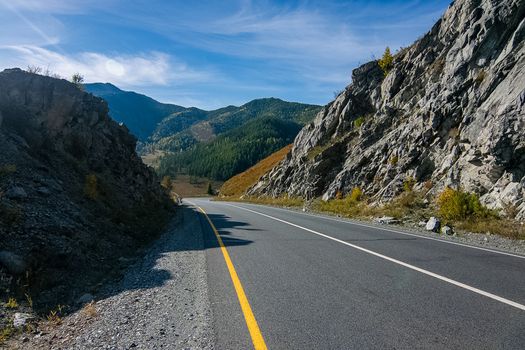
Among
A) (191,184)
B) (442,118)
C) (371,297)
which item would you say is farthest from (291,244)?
(191,184)

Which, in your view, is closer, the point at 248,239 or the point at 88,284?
the point at 88,284

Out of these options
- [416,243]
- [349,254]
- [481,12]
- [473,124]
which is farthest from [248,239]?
[481,12]

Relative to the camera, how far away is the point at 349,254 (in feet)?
31.2

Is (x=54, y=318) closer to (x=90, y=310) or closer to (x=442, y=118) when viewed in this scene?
(x=90, y=310)

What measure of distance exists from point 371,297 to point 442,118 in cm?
2124

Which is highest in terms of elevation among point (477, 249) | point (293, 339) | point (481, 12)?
point (481, 12)

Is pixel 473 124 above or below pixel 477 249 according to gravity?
above

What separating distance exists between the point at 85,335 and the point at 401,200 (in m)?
19.9

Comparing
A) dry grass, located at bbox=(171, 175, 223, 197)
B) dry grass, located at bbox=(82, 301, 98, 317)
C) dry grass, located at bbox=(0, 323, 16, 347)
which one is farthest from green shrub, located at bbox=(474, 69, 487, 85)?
dry grass, located at bbox=(171, 175, 223, 197)

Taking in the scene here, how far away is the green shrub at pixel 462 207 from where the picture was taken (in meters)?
15.8

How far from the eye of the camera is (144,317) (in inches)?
210

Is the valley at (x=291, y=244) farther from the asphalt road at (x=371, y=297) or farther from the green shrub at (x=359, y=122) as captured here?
the green shrub at (x=359, y=122)

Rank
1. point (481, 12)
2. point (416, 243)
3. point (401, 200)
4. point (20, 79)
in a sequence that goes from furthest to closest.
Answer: point (481, 12) < point (401, 200) < point (20, 79) < point (416, 243)

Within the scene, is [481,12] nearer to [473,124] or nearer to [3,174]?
[473,124]
